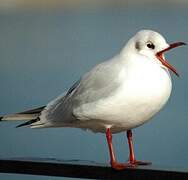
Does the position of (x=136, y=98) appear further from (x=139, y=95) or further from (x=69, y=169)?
(x=69, y=169)

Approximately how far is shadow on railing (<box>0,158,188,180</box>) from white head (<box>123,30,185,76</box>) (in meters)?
0.36

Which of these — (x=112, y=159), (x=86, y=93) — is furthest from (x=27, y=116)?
(x=112, y=159)

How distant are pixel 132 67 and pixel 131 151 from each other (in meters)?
0.29

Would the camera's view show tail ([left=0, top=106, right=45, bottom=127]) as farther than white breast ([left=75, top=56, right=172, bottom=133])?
Yes

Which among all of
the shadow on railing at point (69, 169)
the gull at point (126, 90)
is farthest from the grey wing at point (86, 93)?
the shadow on railing at point (69, 169)

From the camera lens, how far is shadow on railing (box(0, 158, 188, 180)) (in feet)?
3.67

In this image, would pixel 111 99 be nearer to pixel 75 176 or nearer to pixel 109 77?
pixel 109 77

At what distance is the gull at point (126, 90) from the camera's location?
53.8 inches

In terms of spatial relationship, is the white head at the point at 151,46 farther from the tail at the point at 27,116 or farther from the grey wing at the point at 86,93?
the tail at the point at 27,116

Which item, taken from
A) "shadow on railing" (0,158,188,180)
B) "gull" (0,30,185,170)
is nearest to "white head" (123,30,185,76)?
"gull" (0,30,185,170)

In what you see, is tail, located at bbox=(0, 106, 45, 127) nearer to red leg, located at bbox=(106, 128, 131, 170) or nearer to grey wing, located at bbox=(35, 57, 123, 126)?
grey wing, located at bbox=(35, 57, 123, 126)

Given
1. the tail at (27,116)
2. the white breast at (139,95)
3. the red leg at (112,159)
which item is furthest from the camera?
the tail at (27,116)

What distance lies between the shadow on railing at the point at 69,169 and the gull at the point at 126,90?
9cm

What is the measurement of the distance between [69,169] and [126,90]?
270 mm
